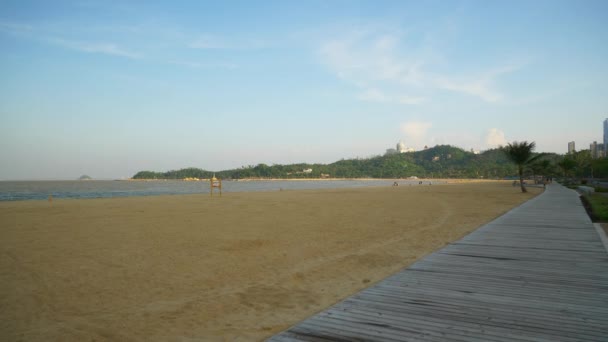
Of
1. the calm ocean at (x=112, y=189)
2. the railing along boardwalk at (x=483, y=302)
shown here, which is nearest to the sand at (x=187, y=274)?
the railing along boardwalk at (x=483, y=302)

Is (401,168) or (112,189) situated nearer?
(112,189)

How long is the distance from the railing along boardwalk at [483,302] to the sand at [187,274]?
1.09m

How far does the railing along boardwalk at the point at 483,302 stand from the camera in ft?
9.76

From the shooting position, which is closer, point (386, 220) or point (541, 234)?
point (541, 234)

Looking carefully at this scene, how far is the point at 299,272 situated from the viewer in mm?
6625

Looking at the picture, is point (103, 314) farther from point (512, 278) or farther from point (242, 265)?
point (512, 278)

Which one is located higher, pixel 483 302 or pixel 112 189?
pixel 112 189

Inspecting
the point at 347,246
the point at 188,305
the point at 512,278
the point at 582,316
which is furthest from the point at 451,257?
the point at 188,305

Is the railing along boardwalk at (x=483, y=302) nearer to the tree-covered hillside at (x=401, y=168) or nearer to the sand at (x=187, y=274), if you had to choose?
the sand at (x=187, y=274)

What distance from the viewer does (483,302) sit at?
373 cm

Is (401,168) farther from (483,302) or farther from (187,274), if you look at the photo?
(483,302)

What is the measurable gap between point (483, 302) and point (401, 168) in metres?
159

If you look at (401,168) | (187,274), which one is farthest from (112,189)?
(401,168)

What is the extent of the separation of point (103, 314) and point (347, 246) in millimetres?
5603
